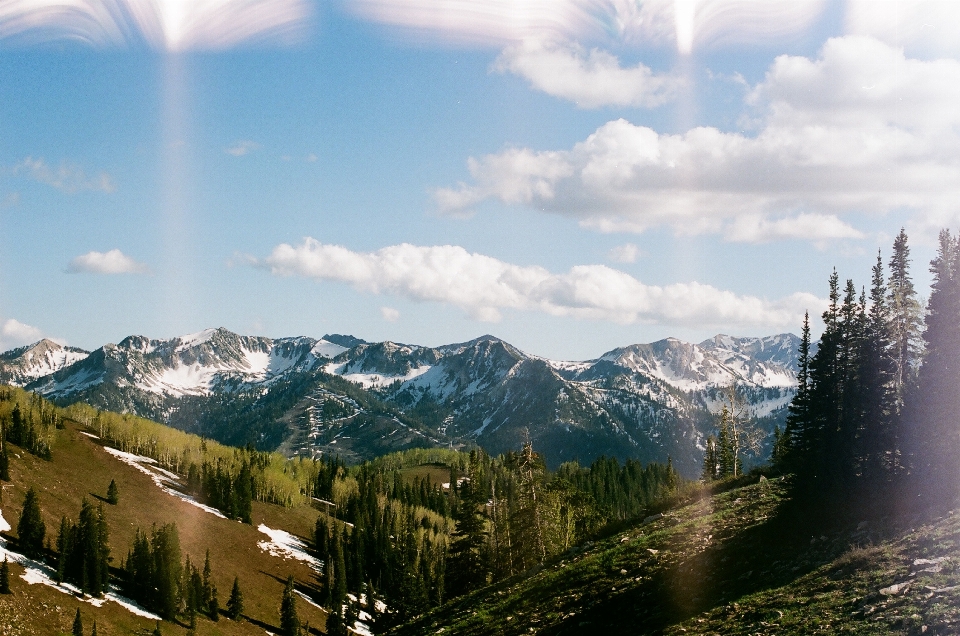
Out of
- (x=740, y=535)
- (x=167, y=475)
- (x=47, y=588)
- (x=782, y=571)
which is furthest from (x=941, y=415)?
(x=167, y=475)

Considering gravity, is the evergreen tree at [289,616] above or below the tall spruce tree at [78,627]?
below

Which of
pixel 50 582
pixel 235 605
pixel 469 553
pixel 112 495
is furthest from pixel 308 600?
pixel 469 553

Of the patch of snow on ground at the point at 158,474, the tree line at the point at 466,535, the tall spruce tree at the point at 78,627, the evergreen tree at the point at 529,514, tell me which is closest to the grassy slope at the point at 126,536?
the tall spruce tree at the point at 78,627

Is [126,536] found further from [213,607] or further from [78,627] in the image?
[78,627]

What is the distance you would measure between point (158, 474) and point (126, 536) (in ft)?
166

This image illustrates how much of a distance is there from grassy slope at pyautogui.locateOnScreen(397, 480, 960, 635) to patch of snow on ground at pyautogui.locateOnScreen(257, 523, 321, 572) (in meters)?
110

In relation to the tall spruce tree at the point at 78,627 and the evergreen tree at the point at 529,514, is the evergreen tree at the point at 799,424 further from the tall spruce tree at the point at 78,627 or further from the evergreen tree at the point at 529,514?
the tall spruce tree at the point at 78,627

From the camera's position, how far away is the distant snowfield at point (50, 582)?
92688 millimetres

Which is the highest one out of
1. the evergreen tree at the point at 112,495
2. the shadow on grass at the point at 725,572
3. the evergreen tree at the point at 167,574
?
the shadow on grass at the point at 725,572

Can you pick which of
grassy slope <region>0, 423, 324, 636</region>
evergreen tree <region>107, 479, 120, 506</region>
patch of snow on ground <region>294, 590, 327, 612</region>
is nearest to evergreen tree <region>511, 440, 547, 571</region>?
grassy slope <region>0, 423, 324, 636</region>

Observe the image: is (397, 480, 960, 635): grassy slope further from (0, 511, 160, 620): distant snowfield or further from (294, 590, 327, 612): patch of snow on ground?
(294, 590, 327, 612): patch of snow on ground

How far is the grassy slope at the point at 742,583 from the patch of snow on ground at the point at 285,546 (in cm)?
10960

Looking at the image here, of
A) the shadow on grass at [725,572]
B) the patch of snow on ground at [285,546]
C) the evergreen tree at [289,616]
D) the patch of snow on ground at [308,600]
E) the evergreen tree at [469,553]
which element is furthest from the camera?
the patch of snow on ground at [285,546]

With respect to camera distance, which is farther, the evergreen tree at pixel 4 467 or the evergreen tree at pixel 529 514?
the evergreen tree at pixel 4 467
